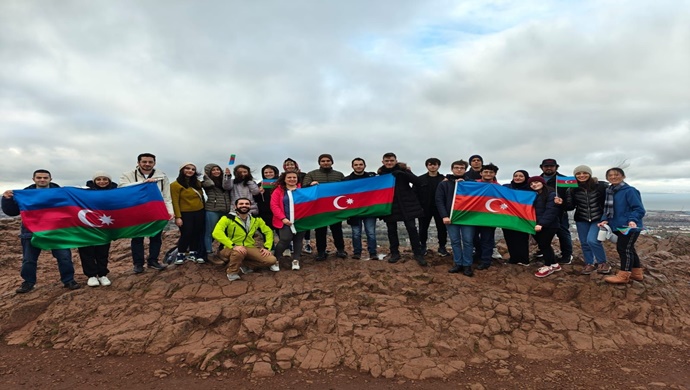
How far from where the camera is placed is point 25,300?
668cm

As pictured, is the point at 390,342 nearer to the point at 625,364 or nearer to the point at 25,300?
the point at 625,364

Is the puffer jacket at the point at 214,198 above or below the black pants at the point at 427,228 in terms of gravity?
above

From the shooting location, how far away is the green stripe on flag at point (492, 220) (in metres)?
8.09

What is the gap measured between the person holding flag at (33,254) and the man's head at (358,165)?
7.14 meters

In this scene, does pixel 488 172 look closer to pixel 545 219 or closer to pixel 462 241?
pixel 545 219

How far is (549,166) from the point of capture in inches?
341

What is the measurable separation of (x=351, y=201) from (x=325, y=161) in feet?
4.44

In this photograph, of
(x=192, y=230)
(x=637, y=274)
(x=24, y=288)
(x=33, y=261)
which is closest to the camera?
(x=24, y=288)

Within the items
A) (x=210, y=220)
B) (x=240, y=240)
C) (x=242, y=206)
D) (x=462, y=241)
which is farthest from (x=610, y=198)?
(x=210, y=220)

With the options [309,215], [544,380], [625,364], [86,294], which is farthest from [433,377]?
[86,294]

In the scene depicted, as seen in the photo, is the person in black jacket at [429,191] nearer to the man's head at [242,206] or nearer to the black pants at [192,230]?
the man's head at [242,206]

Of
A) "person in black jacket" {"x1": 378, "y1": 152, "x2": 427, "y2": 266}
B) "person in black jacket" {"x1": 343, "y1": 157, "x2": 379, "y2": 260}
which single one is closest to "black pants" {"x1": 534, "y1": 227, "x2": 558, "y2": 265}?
"person in black jacket" {"x1": 378, "y1": 152, "x2": 427, "y2": 266}

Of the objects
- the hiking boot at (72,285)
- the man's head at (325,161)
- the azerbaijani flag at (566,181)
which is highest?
the man's head at (325,161)

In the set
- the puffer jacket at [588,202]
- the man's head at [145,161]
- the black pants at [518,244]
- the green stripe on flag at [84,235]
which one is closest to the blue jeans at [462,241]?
the black pants at [518,244]
